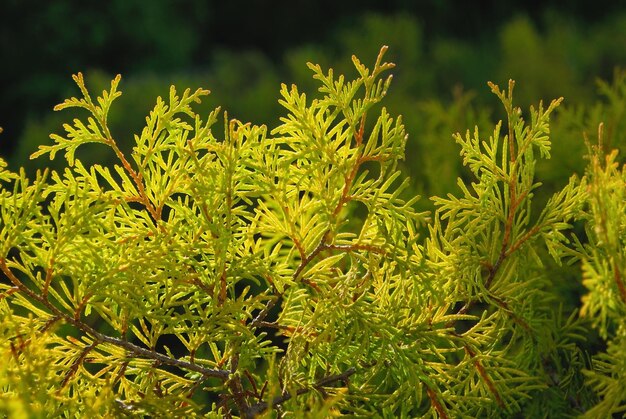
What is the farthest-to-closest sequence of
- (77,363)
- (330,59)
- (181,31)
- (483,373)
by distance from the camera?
(181,31), (330,59), (483,373), (77,363)

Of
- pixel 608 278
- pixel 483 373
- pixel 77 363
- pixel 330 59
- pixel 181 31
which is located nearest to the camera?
pixel 608 278

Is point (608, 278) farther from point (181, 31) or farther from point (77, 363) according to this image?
point (181, 31)

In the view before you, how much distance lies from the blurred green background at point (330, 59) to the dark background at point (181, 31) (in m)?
0.02

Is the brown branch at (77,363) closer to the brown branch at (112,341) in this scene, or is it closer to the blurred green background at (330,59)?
the brown branch at (112,341)

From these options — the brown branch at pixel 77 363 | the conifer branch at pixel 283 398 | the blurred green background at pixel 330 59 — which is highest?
the blurred green background at pixel 330 59

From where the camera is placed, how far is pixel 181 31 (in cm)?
1366

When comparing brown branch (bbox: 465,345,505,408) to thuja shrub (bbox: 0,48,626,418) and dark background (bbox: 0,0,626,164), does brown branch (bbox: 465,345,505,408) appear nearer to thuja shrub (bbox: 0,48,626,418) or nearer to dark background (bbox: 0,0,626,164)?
thuja shrub (bbox: 0,48,626,418)

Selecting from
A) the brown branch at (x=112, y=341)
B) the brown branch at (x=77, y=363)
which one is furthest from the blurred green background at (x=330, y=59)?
the brown branch at (x=77, y=363)

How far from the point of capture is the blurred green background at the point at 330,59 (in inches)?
186

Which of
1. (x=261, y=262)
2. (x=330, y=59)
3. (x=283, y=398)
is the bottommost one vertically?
(x=283, y=398)

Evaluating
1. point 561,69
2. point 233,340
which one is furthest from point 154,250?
point 561,69

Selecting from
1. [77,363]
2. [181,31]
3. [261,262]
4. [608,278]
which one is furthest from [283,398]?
[181,31]

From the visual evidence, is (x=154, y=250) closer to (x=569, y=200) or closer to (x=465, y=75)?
(x=569, y=200)

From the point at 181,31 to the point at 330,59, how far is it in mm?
4924
